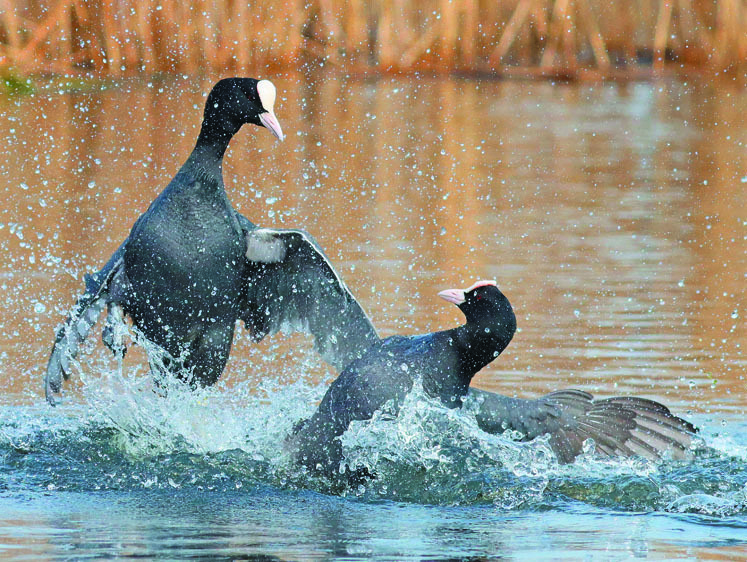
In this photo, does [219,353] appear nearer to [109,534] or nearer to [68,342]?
[68,342]

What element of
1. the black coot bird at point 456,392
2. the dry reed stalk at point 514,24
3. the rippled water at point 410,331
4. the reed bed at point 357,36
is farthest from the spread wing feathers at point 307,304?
the dry reed stalk at point 514,24

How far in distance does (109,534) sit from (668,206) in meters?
7.96

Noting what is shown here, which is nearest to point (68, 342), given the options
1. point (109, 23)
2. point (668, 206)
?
point (668, 206)

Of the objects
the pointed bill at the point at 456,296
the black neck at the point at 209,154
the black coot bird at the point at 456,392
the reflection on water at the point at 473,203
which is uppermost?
the black neck at the point at 209,154

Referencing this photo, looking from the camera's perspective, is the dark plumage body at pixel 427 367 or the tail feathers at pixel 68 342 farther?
the tail feathers at pixel 68 342

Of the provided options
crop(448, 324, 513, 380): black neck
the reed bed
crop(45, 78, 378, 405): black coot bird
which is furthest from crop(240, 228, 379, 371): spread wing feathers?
the reed bed

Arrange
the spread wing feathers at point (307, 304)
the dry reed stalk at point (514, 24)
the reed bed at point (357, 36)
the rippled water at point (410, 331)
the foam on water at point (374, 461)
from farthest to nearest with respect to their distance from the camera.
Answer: the dry reed stalk at point (514, 24) → the reed bed at point (357, 36) → the spread wing feathers at point (307, 304) → the foam on water at point (374, 461) → the rippled water at point (410, 331)

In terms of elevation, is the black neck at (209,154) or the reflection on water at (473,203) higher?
the black neck at (209,154)

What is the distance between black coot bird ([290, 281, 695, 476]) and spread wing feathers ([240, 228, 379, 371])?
0.82 m

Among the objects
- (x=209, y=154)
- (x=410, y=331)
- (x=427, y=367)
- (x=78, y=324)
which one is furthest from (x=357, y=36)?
(x=427, y=367)

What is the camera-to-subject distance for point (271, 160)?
14.4 m

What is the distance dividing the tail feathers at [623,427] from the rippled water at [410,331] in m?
0.13

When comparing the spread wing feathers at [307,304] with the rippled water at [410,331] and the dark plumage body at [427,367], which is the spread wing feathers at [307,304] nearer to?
the rippled water at [410,331]

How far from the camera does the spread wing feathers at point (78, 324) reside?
6.25m
